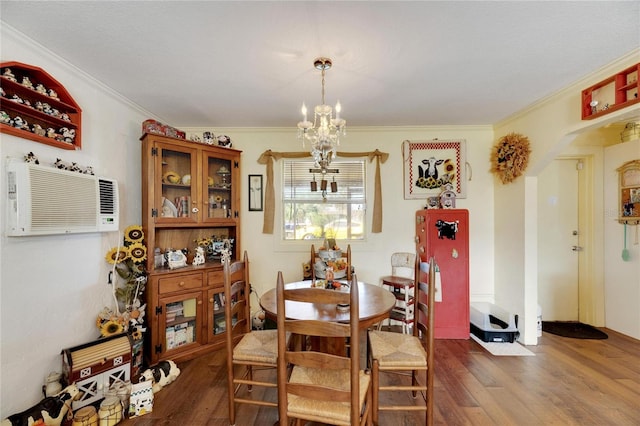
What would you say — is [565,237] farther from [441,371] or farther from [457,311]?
[441,371]

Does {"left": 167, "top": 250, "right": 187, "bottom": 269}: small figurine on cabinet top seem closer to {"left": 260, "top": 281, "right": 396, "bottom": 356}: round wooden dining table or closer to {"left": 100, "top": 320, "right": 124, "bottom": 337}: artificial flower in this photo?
{"left": 100, "top": 320, "right": 124, "bottom": 337}: artificial flower

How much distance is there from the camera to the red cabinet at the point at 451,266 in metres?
2.82

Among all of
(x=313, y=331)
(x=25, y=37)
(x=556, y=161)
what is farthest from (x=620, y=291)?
(x=25, y=37)

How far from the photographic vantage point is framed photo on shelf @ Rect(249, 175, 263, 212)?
333 centimetres

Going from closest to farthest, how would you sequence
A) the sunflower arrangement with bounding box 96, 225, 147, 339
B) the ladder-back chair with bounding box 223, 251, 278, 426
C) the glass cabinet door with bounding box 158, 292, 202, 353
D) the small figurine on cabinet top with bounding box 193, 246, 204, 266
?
1. the ladder-back chair with bounding box 223, 251, 278, 426
2. the sunflower arrangement with bounding box 96, 225, 147, 339
3. the glass cabinet door with bounding box 158, 292, 202, 353
4. the small figurine on cabinet top with bounding box 193, 246, 204, 266

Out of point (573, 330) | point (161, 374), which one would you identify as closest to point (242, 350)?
point (161, 374)

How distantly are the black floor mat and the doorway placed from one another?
10cm

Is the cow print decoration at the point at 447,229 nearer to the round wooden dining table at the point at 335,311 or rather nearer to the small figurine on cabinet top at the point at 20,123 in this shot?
the round wooden dining table at the point at 335,311

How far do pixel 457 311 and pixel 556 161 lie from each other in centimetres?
244

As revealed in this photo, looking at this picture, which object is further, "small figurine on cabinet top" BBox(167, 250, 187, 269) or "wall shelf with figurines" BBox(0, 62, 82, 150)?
"small figurine on cabinet top" BBox(167, 250, 187, 269)

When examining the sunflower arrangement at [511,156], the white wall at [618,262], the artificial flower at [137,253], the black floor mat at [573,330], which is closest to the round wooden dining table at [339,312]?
the artificial flower at [137,253]

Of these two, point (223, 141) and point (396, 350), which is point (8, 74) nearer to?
point (223, 141)

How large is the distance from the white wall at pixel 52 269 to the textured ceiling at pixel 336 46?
16 centimetres

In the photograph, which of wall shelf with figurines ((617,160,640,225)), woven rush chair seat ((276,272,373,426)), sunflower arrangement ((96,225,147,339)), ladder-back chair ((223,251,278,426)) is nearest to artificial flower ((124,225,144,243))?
sunflower arrangement ((96,225,147,339))
